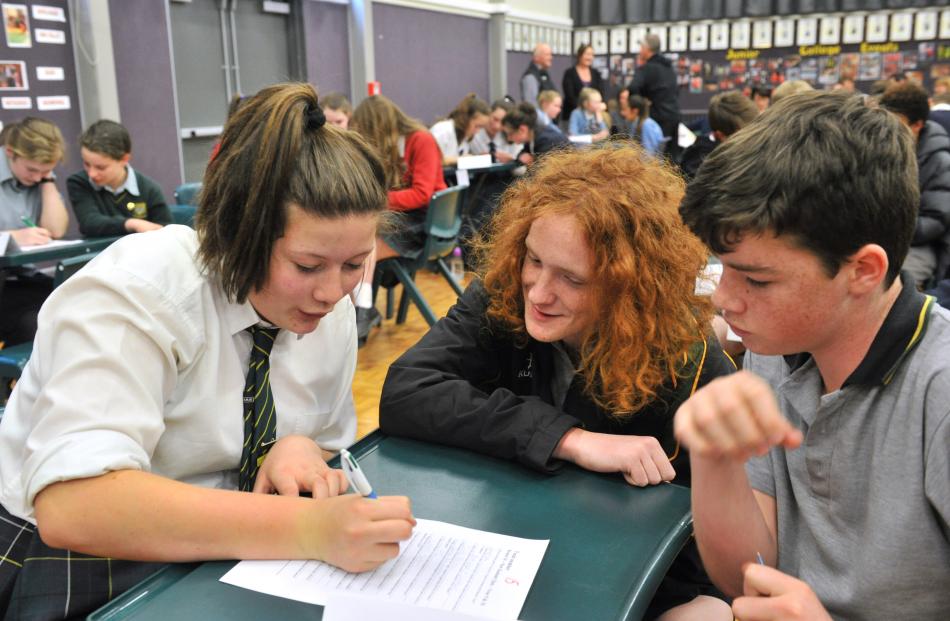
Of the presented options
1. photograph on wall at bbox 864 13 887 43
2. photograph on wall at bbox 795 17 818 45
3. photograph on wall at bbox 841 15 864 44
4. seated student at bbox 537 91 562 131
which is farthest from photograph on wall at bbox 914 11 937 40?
seated student at bbox 537 91 562 131

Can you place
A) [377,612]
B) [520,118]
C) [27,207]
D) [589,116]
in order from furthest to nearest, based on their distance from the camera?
[589,116] → [520,118] → [27,207] → [377,612]

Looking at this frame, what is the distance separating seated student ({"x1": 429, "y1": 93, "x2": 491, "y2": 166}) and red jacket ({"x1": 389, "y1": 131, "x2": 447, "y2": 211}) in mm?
2227

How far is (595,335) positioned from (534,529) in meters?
0.43

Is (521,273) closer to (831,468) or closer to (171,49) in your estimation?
(831,468)

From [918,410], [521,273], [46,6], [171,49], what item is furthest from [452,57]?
[918,410]

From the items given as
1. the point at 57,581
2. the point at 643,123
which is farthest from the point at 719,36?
the point at 57,581

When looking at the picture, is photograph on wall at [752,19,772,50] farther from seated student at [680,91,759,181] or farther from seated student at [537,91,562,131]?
seated student at [680,91,759,181]

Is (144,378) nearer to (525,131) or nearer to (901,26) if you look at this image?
(525,131)

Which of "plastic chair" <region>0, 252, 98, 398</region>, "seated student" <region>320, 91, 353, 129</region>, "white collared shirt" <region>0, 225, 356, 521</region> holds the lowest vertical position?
"plastic chair" <region>0, 252, 98, 398</region>

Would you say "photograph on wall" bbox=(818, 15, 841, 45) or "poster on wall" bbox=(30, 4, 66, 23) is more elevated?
"photograph on wall" bbox=(818, 15, 841, 45)

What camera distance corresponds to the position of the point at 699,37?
1012 cm

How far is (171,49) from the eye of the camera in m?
5.41

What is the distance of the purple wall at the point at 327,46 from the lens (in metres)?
6.86

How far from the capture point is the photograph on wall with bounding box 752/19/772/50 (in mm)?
9797
